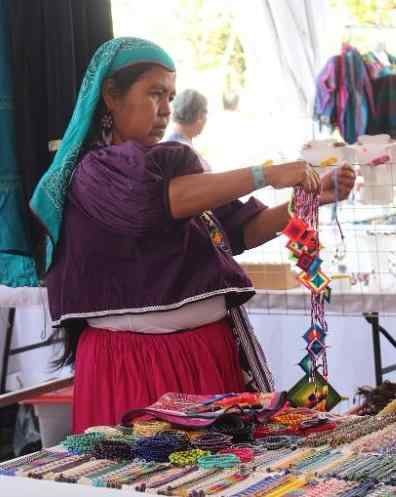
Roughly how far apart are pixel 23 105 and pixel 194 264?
35.3 inches

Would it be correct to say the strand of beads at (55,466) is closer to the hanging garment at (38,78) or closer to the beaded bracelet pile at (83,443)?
the beaded bracelet pile at (83,443)

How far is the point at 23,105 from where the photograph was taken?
2617 mm

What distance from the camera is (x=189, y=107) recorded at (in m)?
4.86

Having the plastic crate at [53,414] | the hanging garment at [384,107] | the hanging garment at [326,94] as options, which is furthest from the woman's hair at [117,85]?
the hanging garment at [384,107]

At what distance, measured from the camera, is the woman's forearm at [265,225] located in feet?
7.10

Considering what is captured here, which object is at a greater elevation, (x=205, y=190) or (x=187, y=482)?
(x=205, y=190)

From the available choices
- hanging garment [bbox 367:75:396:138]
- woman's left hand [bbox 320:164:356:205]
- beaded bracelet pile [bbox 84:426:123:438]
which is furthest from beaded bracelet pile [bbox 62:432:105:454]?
hanging garment [bbox 367:75:396:138]

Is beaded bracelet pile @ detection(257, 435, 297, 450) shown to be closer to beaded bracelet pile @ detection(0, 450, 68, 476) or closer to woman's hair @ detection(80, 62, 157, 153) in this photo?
beaded bracelet pile @ detection(0, 450, 68, 476)

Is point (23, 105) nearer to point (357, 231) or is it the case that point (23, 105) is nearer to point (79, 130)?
point (79, 130)

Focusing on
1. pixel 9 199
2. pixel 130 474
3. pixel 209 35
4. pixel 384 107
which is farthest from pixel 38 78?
pixel 209 35

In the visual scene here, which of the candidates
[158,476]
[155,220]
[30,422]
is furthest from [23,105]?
[30,422]

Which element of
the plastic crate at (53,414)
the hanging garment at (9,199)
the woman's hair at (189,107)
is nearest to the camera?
the hanging garment at (9,199)

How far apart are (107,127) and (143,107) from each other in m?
0.10

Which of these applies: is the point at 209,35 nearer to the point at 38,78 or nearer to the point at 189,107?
the point at 189,107
